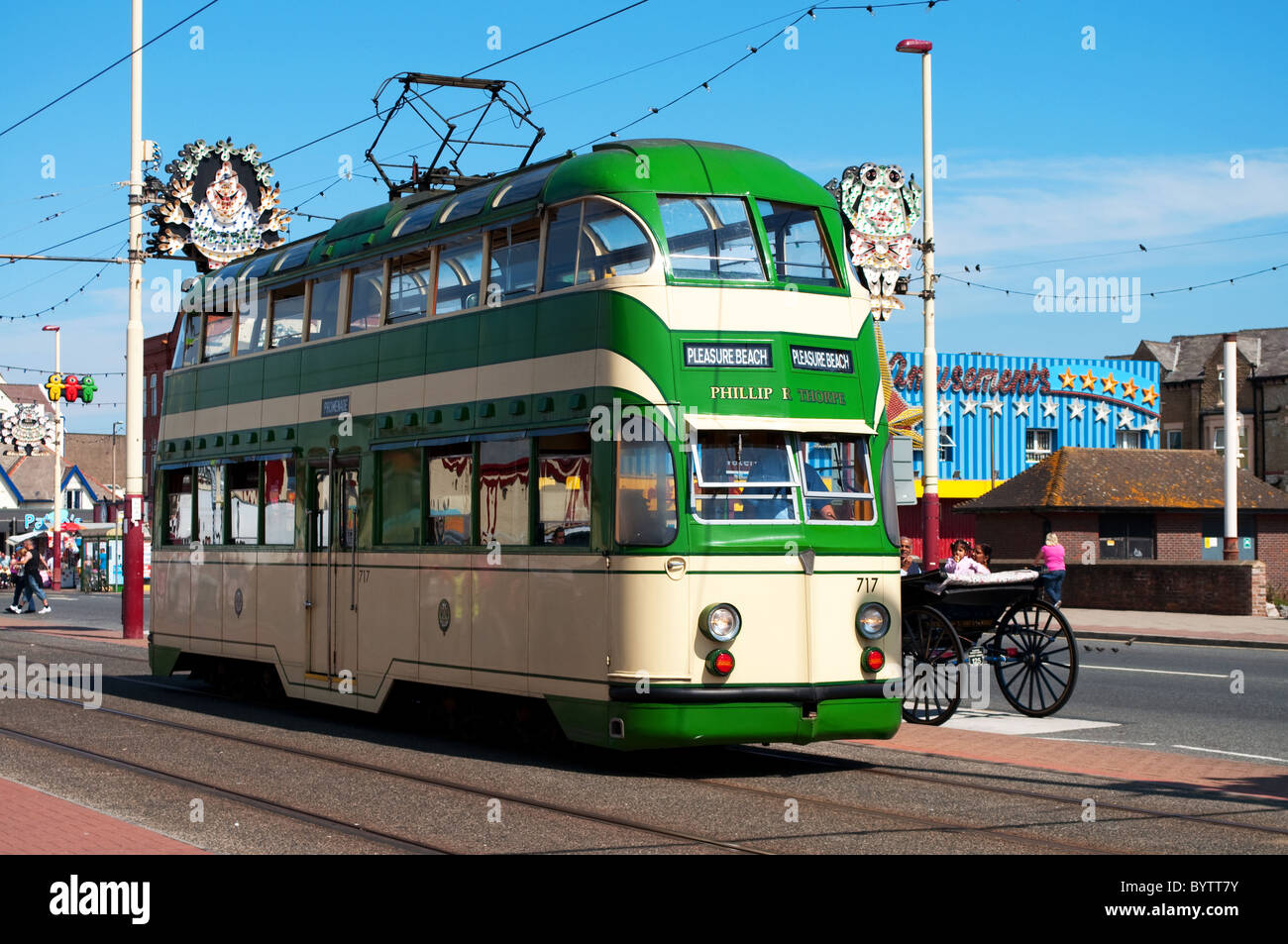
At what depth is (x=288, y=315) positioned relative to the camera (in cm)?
1622

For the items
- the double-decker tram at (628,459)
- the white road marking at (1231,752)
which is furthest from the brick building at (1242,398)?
the double-decker tram at (628,459)

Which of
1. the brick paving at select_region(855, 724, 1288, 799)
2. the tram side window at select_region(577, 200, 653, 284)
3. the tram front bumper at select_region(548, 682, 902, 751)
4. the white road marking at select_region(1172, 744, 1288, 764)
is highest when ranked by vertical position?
the tram side window at select_region(577, 200, 653, 284)

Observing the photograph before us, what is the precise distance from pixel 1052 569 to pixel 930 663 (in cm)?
586

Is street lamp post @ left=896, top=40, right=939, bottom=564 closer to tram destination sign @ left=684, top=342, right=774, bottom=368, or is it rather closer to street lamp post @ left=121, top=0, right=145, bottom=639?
street lamp post @ left=121, top=0, right=145, bottom=639

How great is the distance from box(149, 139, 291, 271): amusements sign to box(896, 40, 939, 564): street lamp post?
56.7 ft

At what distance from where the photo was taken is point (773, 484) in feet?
37.7

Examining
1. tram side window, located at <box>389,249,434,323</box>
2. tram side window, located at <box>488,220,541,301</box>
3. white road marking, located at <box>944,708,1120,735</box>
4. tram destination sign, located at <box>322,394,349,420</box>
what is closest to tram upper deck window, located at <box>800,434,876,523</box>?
tram side window, located at <box>488,220,541,301</box>

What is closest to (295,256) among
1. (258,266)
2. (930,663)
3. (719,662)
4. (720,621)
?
(258,266)

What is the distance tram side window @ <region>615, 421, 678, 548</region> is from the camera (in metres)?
11.2

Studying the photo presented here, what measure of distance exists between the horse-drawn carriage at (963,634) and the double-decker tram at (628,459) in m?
2.89

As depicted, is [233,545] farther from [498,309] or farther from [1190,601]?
[1190,601]

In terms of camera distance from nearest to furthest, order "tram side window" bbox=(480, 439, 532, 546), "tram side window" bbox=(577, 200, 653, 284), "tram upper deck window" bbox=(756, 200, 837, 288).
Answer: "tram side window" bbox=(577, 200, 653, 284)
"tram upper deck window" bbox=(756, 200, 837, 288)
"tram side window" bbox=(480, 439, 532, 546)

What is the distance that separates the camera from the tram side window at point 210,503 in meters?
17.3
